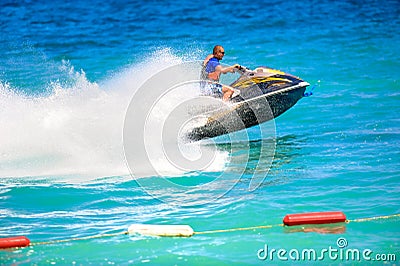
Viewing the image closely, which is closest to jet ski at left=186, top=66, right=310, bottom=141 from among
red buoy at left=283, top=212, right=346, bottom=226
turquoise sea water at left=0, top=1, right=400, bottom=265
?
turquoise sea water at left=0, top=1, right=400, bottom=265

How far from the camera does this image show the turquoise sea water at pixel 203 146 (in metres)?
8.63

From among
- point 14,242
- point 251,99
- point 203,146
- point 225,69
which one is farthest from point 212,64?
point 14,242

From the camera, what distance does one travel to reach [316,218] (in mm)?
8812

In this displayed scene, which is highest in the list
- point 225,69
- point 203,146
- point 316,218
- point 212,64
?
point 212,64

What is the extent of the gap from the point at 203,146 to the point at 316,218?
14.6 feet

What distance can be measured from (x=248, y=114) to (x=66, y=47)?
10.8 meters

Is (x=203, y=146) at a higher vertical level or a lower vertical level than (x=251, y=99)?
lower

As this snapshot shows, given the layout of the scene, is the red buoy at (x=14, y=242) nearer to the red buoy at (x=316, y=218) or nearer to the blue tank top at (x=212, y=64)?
the red buoy at (x=316, y=218)

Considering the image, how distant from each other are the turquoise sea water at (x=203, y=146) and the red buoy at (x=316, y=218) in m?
0.13

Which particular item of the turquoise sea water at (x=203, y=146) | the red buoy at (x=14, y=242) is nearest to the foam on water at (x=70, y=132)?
the turquoise sea water at (x=203, y=146)

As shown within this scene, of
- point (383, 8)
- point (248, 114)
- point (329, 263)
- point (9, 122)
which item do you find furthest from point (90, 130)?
point (383, 8)

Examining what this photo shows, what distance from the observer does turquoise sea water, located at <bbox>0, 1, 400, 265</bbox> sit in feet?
28.3

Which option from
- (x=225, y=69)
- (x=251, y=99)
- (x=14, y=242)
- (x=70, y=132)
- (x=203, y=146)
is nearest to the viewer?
(x=14, y=242)

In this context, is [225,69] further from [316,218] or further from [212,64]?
[316,218]
